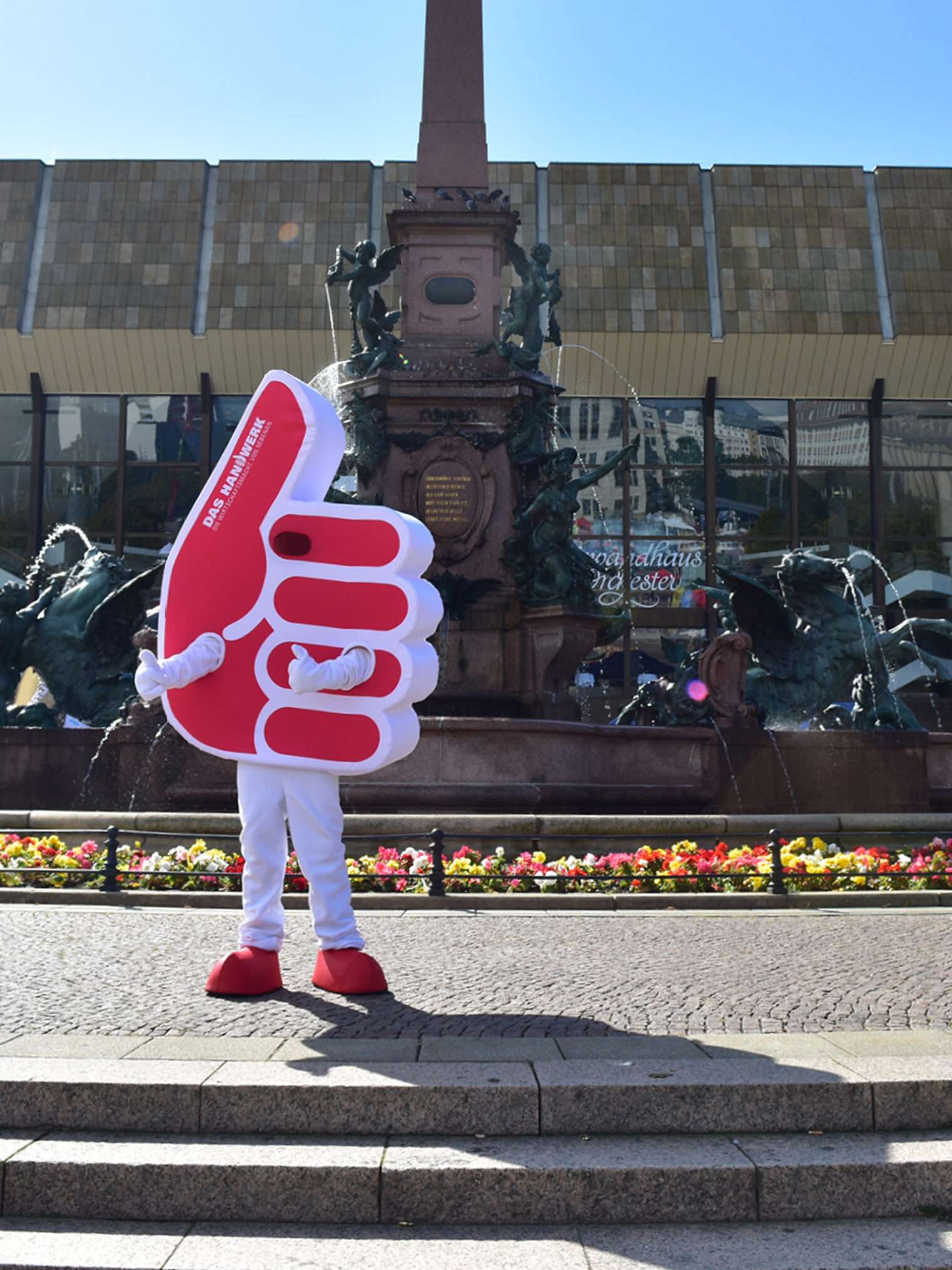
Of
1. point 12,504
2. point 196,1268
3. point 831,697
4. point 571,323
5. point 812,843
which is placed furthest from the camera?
point 12,504

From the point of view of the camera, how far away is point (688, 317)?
35812 mm

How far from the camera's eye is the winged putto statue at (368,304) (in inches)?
667

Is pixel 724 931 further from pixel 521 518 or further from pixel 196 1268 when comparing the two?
pixel 521 518

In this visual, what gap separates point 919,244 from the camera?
1438 inches

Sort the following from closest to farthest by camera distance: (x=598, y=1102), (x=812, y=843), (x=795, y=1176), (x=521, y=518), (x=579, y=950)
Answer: (x=795, y=1176), (x=598, y=1102), (x=579, y=950), (x=812, y=843), (x=521, y=518)

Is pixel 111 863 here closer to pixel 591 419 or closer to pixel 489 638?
Answer: pixel 489 638

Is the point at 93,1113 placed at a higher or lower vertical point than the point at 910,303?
lower

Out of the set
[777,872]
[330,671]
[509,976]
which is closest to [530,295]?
[777,872]

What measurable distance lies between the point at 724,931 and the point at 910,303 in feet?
101

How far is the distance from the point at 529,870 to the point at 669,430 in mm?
28494

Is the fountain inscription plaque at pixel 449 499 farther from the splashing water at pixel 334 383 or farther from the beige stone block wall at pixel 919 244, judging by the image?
the beige stone block wall at pixel 919 244

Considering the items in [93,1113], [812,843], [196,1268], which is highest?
[812,843]

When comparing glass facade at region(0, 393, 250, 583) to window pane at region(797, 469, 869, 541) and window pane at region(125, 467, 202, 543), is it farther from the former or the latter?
window pane at region(797, 469, 869, 541)

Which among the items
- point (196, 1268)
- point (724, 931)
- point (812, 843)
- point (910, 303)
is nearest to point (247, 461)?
point (196, 1268)
